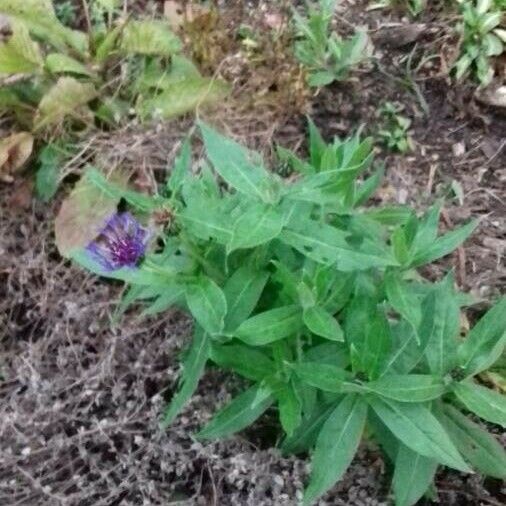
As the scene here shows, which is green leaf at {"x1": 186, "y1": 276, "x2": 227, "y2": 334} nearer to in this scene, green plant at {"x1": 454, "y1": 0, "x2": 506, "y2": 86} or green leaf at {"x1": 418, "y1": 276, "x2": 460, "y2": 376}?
green leaf at {"x1": 418, "y1": 276, "x2": 460, "y2": 376}

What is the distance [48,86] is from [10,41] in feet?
0.51

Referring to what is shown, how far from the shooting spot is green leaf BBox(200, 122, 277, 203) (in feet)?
5.47

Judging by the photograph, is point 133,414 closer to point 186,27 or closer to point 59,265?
point 59,265

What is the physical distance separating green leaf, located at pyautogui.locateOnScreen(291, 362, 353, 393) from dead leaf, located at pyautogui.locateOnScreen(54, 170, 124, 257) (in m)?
0.80

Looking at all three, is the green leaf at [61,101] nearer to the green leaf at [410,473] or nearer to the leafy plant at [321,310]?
the leafy plant at [321,310]

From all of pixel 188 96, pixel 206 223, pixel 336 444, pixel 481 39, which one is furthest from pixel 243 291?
pixel 481 39

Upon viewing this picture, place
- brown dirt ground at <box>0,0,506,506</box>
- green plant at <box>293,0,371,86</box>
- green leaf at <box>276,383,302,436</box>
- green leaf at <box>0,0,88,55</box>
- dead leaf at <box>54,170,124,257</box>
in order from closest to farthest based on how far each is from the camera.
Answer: green leaf at <box>276,383,302,436</box> < brown dirt ground at <box>0,0,506,506</box> < dead leaf at <box>54,170,124,257</box> < green plant at <box>293,0,371,86</box> < green leaf at <box>0,0,88,55</box>

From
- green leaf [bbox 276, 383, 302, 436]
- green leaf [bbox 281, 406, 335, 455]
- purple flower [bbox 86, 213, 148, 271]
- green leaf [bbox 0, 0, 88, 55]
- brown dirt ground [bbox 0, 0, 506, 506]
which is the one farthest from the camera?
green leaf [bbox 0, 0, 88, 55]

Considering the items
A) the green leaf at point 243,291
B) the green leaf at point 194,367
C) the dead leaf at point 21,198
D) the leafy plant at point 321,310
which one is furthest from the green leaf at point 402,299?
the dead leaf at point 21,198

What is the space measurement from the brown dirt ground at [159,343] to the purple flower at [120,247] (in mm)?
674

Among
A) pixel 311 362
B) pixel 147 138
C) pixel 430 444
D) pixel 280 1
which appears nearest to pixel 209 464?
pixel 311 362

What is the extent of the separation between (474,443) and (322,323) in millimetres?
399

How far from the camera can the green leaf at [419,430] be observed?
166 cm

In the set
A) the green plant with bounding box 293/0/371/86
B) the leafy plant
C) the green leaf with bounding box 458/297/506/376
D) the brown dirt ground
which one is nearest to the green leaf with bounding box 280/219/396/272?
the leafy plant
